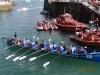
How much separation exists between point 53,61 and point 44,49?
9.05ft

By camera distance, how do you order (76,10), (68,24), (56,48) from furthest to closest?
(76,10)
(68,24)
(56,48)

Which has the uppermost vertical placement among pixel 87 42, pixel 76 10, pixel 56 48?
pixel 76 10

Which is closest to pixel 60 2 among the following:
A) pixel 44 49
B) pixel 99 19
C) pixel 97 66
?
pixel 99 19

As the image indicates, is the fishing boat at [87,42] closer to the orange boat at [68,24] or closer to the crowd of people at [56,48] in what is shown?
the crowd of people at [56,48]

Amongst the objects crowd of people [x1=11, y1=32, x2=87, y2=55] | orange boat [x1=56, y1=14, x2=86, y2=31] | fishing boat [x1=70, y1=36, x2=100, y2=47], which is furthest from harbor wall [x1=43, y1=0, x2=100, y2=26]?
crowd of people [x1=11, y1=32, x2=87, y2=55]

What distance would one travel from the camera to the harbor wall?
46544 mm

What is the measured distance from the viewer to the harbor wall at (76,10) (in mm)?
46544

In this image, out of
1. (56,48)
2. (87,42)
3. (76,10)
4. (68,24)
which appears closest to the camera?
(56,48)

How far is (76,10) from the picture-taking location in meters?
53.3

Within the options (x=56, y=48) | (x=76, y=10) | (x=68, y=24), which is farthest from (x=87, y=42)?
(x=76, y=10)

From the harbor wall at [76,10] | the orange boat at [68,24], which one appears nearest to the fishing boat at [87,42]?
the orange boat at [68,24]

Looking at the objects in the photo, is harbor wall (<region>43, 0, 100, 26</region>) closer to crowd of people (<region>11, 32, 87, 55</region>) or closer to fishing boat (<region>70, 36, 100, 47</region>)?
fishing boat (<region>70, 36, 100, 47</region>)

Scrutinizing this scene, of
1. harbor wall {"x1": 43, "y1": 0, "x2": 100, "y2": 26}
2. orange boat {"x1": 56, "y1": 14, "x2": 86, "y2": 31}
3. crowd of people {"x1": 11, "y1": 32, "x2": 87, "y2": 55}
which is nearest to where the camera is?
crowd of people {"x1": 11, "y1": 32, "x2": 87, "y2": 55}

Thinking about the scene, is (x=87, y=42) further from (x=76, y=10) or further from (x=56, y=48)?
(x=76, y=10)
